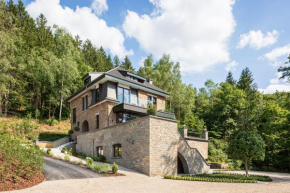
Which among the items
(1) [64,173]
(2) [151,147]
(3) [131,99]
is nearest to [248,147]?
(2) [151,147]

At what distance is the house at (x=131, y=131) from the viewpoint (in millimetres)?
13719

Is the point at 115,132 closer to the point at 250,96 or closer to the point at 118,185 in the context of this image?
the point at 118,185

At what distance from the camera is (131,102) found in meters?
20.9

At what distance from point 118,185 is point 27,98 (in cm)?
3140

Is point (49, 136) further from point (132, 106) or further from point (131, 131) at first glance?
point (131, 131)

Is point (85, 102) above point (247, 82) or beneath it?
beneath

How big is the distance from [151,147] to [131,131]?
2171mm

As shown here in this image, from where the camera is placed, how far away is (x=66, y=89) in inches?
1351

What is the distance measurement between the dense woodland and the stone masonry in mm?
10128

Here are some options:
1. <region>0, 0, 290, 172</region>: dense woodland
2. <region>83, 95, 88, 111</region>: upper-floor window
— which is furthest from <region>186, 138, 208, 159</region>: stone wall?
<region>83, 95, 88, 111</region>: upper-floor window

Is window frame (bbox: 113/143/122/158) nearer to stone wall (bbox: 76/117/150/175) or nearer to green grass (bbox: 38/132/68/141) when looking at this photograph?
stone wall (bbox: 76/117/150/175)

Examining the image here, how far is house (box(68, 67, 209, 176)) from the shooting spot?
13719 mm

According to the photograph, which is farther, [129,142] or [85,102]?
[85,102]

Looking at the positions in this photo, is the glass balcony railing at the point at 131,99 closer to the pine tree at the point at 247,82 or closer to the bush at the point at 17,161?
the bush at the point at 17,161
